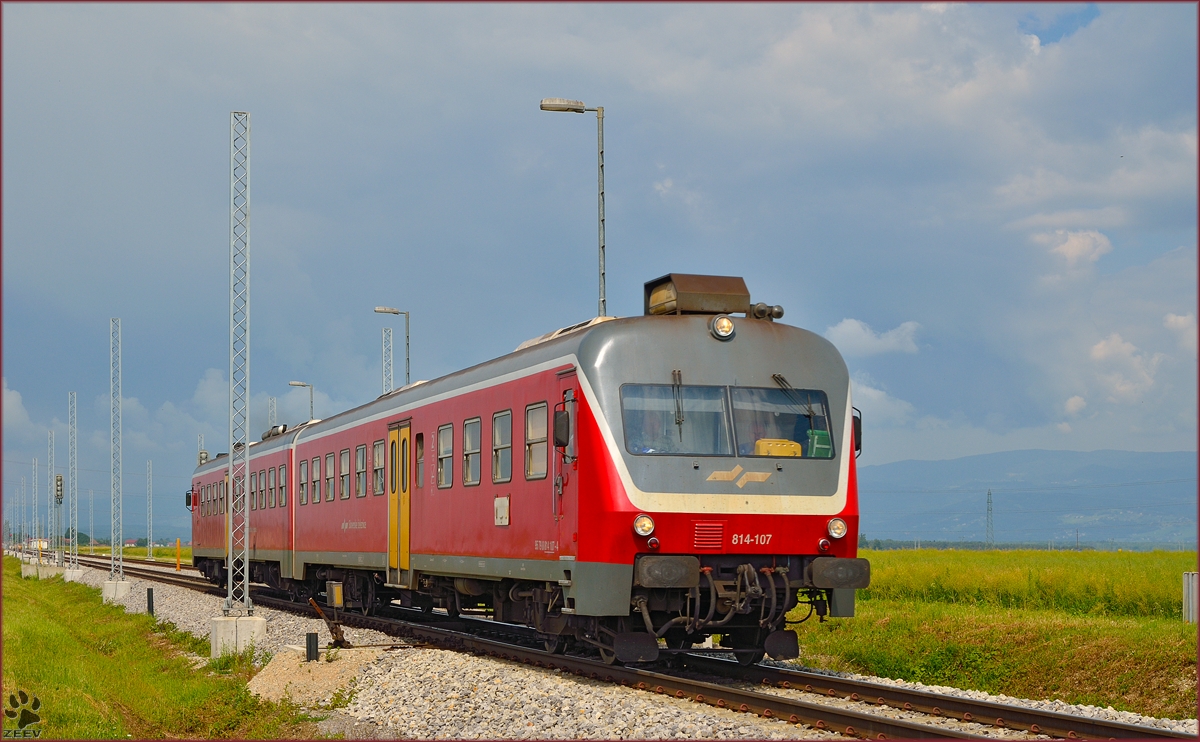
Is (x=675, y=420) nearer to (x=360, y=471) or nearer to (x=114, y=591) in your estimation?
(x=360, y=471)

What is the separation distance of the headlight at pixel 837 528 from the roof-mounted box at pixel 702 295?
8.61ft

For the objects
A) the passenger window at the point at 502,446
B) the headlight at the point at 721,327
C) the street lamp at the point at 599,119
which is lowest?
the passenger window at the point at 502,446

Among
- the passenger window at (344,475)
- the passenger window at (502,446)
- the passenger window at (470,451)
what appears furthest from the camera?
the passenger window at (344,475)

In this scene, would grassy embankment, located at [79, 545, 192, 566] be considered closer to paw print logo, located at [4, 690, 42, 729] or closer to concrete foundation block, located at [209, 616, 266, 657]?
concrete foundation block, located at [209, 616, 266, 657]

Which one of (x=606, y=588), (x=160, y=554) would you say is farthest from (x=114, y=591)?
(x=160, y=554)

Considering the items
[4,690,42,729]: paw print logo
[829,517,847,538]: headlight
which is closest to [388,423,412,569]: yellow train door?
[4,690,42,729]: paw print logo

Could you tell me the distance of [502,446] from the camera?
52.3 feet

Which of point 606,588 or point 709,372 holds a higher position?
point 709,372

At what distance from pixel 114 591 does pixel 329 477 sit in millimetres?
14656

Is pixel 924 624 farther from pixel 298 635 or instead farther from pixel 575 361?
pixel 298 635

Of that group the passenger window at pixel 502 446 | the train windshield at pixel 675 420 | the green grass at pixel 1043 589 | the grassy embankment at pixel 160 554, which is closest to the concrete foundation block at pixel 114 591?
the green grass at pixel 1043 589

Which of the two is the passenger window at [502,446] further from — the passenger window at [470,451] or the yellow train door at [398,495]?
the yellow train door at [398,495]

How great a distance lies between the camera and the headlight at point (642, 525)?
12.9m

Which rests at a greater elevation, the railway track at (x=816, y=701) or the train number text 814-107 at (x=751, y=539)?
the train number text 814-107 at (x=751, y=539)
